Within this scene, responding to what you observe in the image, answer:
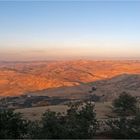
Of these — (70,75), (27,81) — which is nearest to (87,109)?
(27,81)

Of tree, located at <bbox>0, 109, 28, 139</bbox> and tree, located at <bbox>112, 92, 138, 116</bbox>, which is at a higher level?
tree, located at <bbox>0, 109, 28, 139</bbox>

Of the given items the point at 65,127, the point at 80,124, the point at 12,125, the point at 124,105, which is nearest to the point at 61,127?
the point at 65,127

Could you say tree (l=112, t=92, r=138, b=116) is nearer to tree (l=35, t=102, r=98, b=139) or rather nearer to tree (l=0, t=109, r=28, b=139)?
tree (l=35, t=102, r=98, b=139)

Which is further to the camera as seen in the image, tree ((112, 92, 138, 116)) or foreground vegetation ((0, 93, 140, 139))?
tree ((112, 92, 138, 116))

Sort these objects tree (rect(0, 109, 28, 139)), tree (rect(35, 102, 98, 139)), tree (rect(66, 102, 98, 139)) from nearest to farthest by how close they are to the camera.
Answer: tree (rect(35, 102, 98, 139)), tree (rect(66, 102, 98, 139)), tree (rect(0, 109, 28, 139))

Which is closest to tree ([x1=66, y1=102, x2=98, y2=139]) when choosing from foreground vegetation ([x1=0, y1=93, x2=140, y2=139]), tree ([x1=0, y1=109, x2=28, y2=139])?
foreground vegetation ([x1=0, y1=93, x2=140, y2=139])

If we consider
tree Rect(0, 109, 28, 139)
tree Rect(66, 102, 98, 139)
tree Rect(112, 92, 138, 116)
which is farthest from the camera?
tree Rect(112, 92, 138, 116)

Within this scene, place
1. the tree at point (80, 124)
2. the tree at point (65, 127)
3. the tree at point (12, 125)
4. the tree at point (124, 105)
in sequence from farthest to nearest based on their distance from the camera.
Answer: the tree at point (124, 105)
the tree at point (12, 125)
the tree at point (80, 124)
the tree at point (65, 127)

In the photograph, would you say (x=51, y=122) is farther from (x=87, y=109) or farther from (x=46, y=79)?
(x=46, y=79)

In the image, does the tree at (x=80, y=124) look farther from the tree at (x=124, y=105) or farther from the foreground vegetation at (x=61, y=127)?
the tree at (x=124, y=105)

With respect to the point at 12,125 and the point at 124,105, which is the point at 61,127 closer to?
the point at 12,125

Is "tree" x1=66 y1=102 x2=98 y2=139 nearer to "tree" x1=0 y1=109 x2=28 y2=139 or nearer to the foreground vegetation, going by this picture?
the foreground vegetation

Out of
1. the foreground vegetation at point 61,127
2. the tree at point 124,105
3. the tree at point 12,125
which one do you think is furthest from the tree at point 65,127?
the tree at point 124,105
